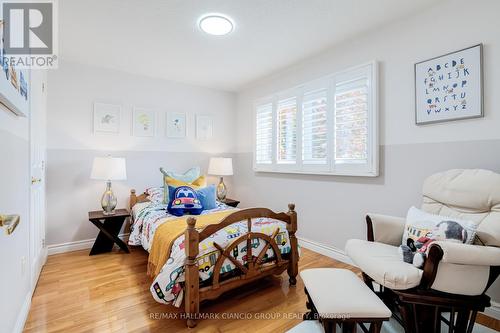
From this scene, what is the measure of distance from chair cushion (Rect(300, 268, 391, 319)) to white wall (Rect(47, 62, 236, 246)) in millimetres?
2937

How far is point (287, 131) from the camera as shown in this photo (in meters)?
3.54

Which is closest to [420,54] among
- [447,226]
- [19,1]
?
[447,226]

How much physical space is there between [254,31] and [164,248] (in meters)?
2.23

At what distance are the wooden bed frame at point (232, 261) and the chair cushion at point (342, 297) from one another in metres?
0.51

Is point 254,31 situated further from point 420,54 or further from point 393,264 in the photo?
point 393,264

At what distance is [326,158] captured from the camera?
9.68 feet

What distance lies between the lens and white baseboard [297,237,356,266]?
2.80 meters

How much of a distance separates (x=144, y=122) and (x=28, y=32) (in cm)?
181

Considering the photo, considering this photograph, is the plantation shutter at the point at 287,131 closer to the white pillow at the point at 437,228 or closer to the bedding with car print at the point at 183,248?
the bedding with car print at the point at 183,248

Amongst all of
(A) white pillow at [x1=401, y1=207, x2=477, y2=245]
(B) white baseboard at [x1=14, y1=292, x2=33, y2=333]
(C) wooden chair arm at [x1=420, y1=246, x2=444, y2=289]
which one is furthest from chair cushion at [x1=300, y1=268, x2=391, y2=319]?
(B) white baseboard at [x1=14, y1=292, x2=33, y2=333]

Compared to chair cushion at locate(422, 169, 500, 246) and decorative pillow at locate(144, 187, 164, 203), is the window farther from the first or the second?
decorative pillow at locate(144, 187, 164, 203)

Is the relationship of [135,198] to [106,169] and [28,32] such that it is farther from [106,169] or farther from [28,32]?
[28,32]

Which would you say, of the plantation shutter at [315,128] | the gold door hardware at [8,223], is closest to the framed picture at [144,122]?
the plantation shutter at [315,128]

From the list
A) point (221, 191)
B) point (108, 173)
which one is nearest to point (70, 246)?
point (108, 173)
